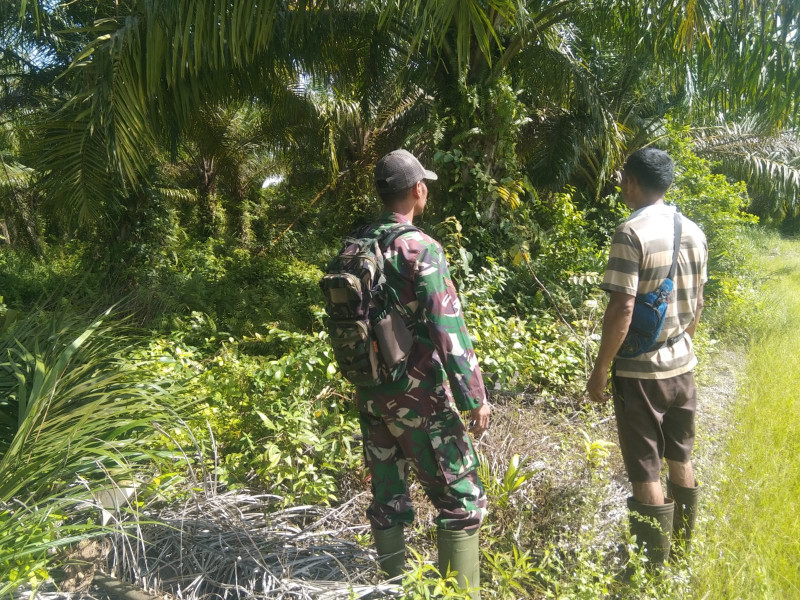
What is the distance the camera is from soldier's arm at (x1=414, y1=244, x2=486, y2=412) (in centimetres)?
197

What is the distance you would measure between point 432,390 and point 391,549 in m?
0.67

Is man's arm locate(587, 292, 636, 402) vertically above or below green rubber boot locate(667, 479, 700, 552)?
above

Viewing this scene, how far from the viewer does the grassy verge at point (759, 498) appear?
2.26 m

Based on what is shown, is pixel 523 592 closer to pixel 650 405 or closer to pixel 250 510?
pixel 650 405

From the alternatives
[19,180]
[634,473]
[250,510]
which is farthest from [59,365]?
[19,180]

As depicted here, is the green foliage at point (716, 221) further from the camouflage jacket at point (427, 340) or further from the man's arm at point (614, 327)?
the camouflage jacket at point (427, 340)

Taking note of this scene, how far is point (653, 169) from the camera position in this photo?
225 cm

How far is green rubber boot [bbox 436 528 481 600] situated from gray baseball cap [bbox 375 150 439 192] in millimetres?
1253

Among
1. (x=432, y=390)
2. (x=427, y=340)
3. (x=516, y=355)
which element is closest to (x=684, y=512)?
(x=432, y=390)

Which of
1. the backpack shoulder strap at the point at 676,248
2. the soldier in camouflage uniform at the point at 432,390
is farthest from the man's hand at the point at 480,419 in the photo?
the backpack shoulder strap at the point at 676,248

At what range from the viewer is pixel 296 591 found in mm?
2145

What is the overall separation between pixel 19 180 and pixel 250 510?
13.0 m

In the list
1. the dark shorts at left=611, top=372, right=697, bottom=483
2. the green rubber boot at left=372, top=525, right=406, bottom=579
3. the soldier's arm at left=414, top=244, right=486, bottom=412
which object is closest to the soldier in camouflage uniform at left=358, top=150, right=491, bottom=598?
the soldier's arm at left=414, top=244, right=486, bottom=412

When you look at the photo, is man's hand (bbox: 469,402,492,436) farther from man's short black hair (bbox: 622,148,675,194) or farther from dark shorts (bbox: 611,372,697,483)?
man's short black hair (bbox: 622,148,675,194)
